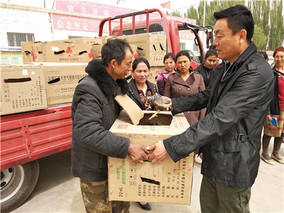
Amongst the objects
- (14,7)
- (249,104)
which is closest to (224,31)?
(249,104)

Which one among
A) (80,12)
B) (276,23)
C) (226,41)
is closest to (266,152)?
(226,41)

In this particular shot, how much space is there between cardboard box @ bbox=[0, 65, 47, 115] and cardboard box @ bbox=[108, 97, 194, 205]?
3.69 feet

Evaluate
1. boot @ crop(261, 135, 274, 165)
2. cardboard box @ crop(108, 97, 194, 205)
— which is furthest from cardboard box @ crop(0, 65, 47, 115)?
boot @ crop(261, 135, 274, 165)

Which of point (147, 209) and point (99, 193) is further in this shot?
point (147, 209)

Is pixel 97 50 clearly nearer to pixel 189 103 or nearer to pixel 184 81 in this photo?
pixel 184 81

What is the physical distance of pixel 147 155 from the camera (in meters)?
1.16

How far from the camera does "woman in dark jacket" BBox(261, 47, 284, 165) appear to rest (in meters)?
3.01

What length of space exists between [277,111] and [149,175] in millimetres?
2788

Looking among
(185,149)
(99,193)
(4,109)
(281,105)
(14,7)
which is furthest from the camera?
(14,7)

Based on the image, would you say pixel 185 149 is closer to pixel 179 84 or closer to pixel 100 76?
pixel 100 76

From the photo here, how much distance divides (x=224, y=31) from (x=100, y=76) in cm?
78

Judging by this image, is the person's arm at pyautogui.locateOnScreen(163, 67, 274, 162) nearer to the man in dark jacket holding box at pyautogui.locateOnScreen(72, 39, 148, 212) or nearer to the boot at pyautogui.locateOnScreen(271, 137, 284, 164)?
the man in dark jacket holding box at pyautogui.locateOnScreen(72, 39, 148, 212)

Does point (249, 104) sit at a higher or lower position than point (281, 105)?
higher

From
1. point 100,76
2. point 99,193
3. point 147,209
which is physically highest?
point 100,76
